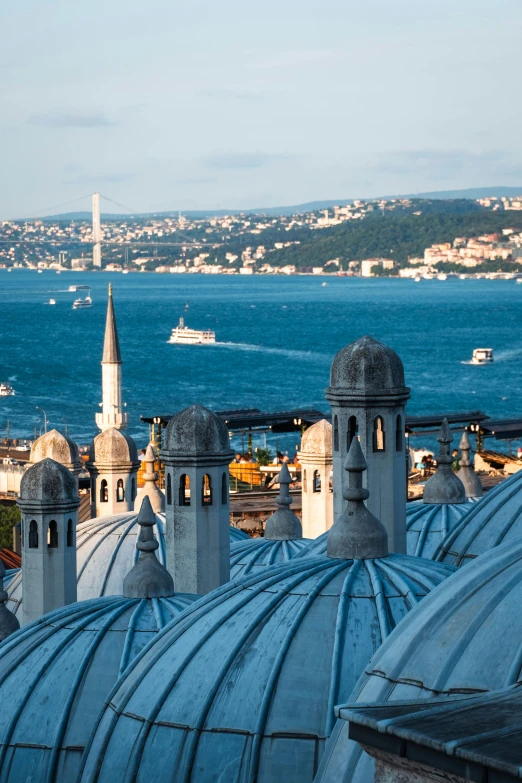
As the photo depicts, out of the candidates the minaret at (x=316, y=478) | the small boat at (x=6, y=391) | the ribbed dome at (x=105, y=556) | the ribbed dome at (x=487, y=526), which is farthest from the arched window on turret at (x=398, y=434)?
the small boat at (x=6, y=391)

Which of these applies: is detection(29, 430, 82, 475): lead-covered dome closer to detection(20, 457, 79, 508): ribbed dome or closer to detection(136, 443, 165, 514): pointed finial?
detection(136, 443, 165, 514): pointed finial

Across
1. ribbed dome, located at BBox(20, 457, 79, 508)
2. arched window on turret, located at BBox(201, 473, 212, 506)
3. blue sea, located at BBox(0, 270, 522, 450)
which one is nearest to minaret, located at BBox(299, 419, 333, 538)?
ribbed dome, located at BBox(20, 457, 79, 508)

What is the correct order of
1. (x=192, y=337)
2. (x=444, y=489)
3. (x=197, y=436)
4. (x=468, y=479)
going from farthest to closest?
(x=192, y=337) < (x=468, y=479) < (x=444, y=489) < (x=197, y=436)

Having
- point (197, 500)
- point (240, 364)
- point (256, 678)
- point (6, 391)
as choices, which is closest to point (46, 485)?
point (197, 500)

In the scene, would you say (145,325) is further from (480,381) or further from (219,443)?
(219,443)

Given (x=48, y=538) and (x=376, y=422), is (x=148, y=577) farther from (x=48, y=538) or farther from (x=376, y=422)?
(x=48, y=538)

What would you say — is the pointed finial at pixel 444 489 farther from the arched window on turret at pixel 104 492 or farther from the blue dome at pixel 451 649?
the blue dome at pixel 451 649

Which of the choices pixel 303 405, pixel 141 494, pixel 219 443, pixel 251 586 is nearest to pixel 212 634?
pixel 251 586
